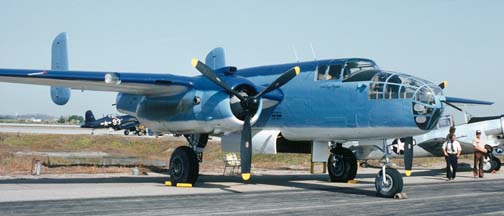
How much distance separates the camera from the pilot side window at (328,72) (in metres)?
15.5

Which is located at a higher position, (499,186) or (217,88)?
(217,88)

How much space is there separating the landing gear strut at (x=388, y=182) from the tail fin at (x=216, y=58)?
1077 cm

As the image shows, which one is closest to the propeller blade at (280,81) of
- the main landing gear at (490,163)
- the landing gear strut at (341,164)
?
the landing gear strut at (341,164)

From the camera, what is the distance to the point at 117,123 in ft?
240

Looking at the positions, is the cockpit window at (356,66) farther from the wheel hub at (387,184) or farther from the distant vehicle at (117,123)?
the distant vehicle at (117,123)

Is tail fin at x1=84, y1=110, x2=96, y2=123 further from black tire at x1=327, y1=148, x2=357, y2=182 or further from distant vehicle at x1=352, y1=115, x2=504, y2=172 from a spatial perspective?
black tire at x1=327, y1=148, x2=357, y2=182

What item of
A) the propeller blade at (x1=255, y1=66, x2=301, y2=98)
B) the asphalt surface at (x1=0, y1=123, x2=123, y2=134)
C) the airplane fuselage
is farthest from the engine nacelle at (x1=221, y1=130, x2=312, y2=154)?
the asphalt surface at (x1=0, y1=123, x2=123, y2=134)

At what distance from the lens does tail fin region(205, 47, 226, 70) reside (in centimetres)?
2359

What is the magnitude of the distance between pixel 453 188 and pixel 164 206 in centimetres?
942

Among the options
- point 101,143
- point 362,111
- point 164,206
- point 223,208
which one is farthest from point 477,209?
point 101,143

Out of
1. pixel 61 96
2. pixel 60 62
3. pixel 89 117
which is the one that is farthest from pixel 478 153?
pixel 89 117

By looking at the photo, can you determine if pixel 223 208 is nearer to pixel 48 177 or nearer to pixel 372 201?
pixel 372 201

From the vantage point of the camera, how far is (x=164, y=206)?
1191 cm

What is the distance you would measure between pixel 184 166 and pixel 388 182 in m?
6.03
